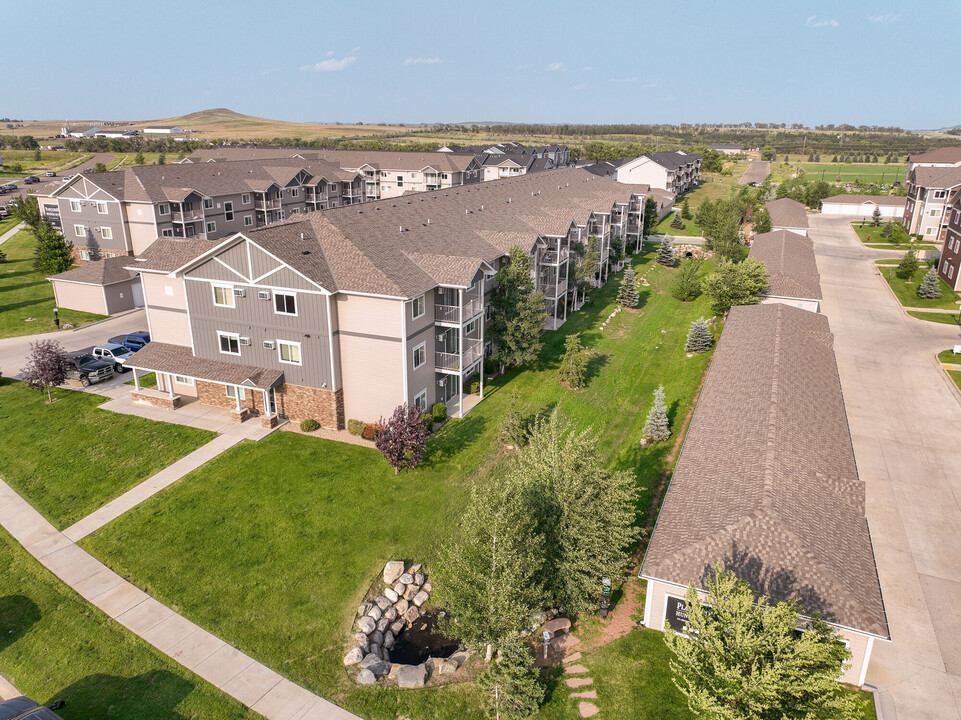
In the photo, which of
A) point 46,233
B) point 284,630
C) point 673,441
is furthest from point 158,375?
point 46,233

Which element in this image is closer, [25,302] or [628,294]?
[25,302]

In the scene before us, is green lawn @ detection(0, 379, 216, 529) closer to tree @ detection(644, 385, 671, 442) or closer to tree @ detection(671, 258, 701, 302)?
tree @ detection(644, 385, 671, 442)

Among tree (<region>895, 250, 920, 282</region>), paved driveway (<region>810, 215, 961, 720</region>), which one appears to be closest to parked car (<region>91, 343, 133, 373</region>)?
paved driveway (<region>810, 215, 961, 720</region>)

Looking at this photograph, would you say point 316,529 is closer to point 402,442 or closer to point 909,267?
point 402,442

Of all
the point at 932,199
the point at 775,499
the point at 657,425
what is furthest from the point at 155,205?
the point at 932,199

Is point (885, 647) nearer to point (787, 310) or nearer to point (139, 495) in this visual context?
point (787, 310)
